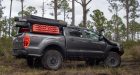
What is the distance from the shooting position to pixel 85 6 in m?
26.9

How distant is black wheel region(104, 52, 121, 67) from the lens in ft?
55.6

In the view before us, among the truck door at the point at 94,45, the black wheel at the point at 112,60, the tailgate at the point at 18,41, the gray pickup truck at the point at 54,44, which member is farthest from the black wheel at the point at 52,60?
the black wheel at the point at 112,60

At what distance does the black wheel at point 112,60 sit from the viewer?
16.9 m

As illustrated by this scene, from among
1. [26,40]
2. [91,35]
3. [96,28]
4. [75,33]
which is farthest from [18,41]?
[96,28]

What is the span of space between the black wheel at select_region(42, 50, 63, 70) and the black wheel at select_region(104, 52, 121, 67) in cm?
283

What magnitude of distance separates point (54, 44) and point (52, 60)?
0.64 meters

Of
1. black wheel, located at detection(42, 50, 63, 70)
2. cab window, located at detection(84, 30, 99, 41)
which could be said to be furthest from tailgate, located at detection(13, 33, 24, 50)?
cab window, located at detection(84, 30, 99, 41)

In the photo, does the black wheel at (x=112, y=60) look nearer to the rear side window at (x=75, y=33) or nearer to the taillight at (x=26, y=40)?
the rear side window at (x=75, y=33)

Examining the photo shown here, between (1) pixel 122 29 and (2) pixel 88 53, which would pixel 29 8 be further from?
(2) pixel 88 53

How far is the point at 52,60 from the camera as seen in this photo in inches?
579

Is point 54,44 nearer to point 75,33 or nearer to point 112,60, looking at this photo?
point 75,33

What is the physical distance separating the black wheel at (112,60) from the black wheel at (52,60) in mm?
2834

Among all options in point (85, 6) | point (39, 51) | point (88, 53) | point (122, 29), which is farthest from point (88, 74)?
point (122, 29)

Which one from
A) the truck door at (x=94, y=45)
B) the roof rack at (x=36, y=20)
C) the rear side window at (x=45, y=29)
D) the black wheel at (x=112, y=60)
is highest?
the roof rack at (x=36, y=20)
